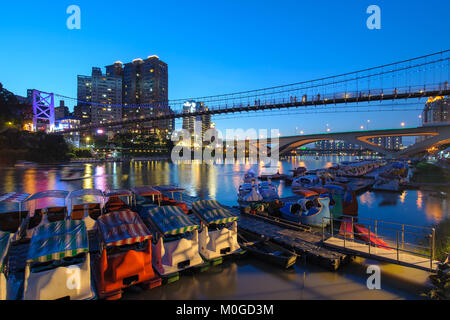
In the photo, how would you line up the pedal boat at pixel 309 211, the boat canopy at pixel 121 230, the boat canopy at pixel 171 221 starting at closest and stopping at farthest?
the boat canopy at pixel 121 230 < the boat canopy at pixel 171 221 < the pedal boat at pixel 309 211

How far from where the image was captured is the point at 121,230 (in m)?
5.36

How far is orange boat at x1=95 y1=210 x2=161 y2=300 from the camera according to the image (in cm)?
470

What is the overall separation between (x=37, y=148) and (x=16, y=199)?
2249 inches

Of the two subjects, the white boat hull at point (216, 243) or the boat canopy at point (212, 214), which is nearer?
the white boat hull at point (216, 243)

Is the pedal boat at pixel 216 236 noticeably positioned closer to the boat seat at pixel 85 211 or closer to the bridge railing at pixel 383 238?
the bridge railing at pixel 383 238

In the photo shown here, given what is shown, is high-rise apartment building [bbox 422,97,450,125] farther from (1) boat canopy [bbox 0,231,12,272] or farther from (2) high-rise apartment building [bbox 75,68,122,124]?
(2) high-rise apartment building [bbox 75,68,122,124]

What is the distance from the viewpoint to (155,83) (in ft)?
527

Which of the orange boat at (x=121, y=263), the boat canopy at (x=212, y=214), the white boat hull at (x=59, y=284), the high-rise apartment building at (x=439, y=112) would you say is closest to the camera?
the white boat hull at (x=59, y=284)

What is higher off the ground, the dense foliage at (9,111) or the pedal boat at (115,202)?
the dense foliage at (9,111)

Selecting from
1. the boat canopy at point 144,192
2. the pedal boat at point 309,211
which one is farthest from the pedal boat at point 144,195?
the pedal boat at point 309,211

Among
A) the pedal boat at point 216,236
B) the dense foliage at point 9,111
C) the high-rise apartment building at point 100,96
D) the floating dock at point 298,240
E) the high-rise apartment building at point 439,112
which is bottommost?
the floating dock at point 298,240

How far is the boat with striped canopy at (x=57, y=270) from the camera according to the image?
397cm

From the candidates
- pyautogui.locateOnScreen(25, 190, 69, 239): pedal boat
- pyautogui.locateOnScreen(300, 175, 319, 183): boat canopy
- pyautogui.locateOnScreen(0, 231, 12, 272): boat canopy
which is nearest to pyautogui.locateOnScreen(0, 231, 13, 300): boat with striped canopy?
pyautogui.locateOnScreen(0, 231, 12, 272): boat canopy
